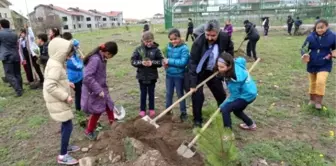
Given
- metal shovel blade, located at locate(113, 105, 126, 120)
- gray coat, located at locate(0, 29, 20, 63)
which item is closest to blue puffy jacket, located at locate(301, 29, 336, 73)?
metal shovel blade, located at locate(113, 105, 126, 120)

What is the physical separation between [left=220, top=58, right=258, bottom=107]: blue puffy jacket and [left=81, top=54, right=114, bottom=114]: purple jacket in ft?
5.57

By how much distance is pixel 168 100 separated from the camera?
468 centimetres

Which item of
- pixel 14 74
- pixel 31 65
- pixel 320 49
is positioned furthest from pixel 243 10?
pixel 14 74

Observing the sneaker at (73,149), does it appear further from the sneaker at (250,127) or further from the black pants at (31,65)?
the black pants at (31,65)

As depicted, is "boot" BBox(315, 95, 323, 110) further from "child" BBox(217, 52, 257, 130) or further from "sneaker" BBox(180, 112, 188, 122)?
"sneaker" BBox(180, 112, 188, 122)

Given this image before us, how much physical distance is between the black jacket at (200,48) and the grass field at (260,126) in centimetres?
103

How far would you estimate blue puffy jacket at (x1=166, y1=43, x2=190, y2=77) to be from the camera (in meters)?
4.25

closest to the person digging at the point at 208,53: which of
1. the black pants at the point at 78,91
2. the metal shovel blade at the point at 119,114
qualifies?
the metal shovel blade at the point at 119,114

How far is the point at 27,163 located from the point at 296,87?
227 inches

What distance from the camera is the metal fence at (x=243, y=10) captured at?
23.2m

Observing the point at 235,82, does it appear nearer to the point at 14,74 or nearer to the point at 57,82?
the point at 57,82

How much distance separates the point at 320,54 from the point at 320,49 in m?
0.08

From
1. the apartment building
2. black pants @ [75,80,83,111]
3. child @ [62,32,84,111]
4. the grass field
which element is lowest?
the grass field

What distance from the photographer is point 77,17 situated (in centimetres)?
7662
